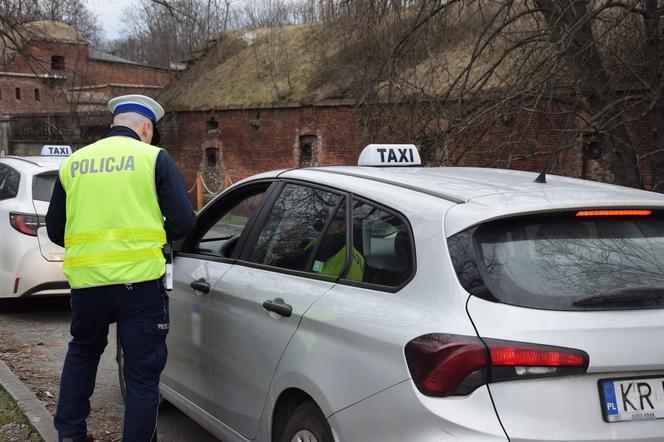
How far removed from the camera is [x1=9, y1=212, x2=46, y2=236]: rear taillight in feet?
25.3

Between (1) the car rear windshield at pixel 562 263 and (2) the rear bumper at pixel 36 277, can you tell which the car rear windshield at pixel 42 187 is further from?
(1) the car rear windshield at pixel 562 263

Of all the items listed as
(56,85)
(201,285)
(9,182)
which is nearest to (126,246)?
(201,285)

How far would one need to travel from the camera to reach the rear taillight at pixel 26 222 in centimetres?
772

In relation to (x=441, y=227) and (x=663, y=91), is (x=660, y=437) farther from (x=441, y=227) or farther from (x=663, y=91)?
(x=663, y=91)

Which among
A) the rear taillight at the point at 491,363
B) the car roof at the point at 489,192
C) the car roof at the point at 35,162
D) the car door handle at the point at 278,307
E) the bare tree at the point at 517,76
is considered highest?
the bare tree at the point at 517,76

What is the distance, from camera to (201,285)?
4.08 metres

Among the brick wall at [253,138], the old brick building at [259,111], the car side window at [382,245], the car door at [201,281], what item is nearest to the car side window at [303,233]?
the car side window at [382,245]

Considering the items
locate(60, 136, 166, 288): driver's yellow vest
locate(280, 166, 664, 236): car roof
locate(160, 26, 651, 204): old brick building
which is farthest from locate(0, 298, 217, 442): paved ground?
locate(160, 26, 651, 204): old brick building

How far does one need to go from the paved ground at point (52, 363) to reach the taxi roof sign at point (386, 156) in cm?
210

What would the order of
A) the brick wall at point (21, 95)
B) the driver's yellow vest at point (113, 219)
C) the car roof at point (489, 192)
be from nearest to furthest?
1. the car roof at point (489, 192)
2. the driver's yellow vest at point (113, 219)
3. the brick wall at point (21, 95)

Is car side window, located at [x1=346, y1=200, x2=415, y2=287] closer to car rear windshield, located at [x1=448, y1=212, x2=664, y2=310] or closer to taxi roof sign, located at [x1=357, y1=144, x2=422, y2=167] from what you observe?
car rear windshield, located at [x1=448, y1=212, x2=664, y2=310]

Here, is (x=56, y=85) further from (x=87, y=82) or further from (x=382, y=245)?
(x=382, y=245)

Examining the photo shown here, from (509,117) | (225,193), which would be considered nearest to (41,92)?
(509,117)

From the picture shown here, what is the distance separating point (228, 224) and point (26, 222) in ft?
13.5
